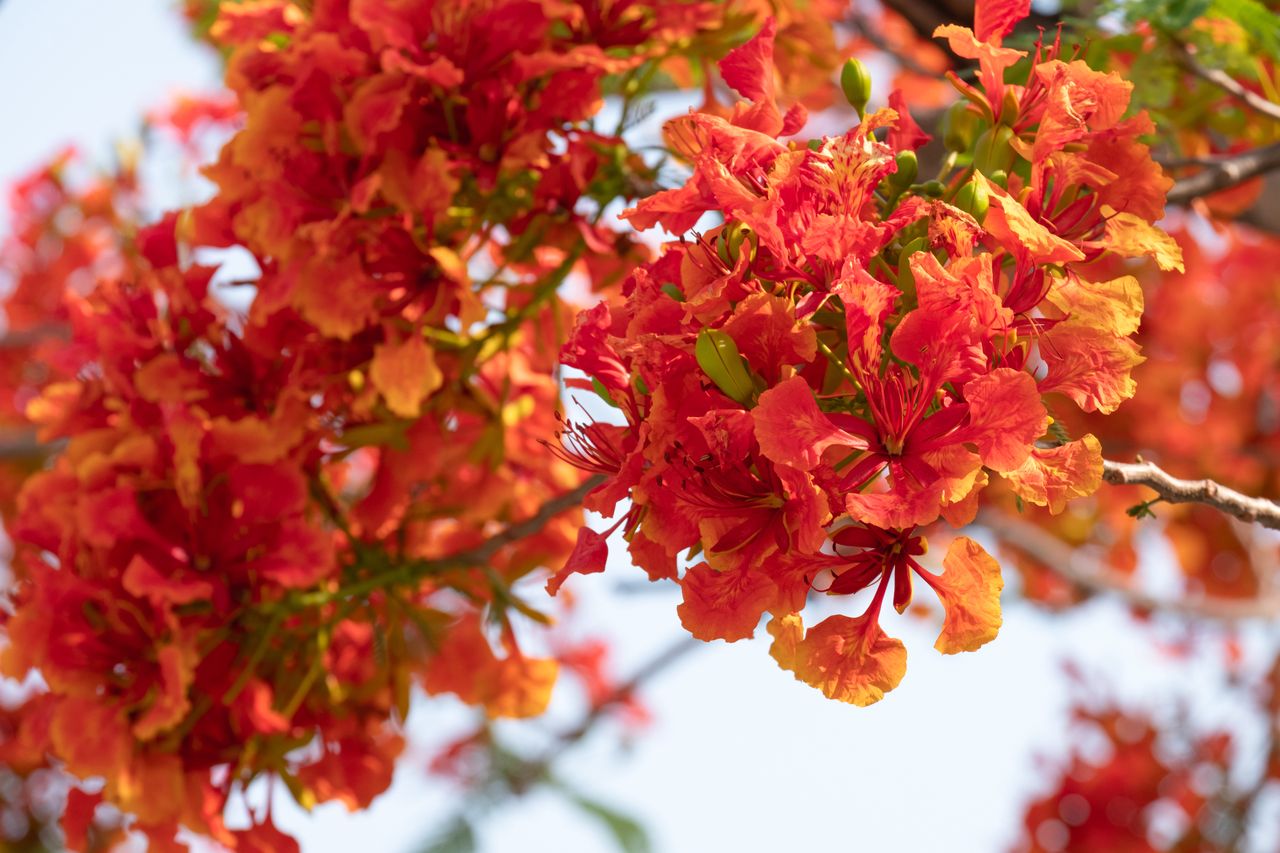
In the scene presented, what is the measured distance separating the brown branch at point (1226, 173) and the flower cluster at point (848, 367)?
2.43ft

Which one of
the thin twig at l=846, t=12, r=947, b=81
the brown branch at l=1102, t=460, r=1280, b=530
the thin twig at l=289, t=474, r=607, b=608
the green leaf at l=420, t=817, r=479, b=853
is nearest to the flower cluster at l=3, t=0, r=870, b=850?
the thin twig at l=289, t=474, r=607, b=608

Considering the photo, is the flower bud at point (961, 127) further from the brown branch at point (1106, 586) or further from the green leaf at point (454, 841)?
the brown branch at point (1106, 586)

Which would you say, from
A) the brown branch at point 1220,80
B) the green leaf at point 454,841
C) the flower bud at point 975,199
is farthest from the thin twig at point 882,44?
the green leaf at point 454,841

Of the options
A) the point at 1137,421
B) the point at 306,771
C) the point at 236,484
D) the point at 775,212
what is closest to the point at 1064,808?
the point at 1137,421

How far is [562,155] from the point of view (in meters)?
1.87

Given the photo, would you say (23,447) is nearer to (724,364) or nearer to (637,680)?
(637,680)

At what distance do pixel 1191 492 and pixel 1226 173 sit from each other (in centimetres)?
93

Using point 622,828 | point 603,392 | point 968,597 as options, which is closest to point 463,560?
point 603,392

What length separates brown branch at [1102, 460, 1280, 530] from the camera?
1223 mm

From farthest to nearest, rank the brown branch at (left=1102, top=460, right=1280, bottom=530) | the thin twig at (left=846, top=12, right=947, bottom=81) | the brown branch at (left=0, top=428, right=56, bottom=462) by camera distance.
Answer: the brown branch at (left=0, top=428, right=56, bottom=462) < the thin twig at (left=846, top=12, right=947, bottom=81) < the brown branch at (left=1102, top=460, right=1280, bottom=530)

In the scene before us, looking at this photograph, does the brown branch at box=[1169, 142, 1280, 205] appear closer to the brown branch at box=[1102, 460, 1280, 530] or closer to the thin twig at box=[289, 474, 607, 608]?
the brown branch at box=[1102, 460, 1280, 530]

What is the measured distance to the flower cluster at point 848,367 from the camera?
1104mm

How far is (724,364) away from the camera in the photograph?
1.12 m

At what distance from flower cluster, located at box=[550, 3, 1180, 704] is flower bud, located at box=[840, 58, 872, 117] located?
0.38ft
